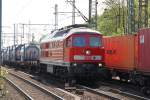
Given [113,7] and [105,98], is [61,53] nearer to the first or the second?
[105,98]

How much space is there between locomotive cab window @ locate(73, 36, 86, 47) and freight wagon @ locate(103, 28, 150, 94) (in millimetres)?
2310

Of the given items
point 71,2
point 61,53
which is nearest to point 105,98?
point 61,53

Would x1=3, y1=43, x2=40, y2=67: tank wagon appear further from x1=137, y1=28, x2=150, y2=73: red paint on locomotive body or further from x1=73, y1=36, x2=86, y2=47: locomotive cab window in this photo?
x1=137, y1=28, x2=150, y2=73: red paint on locomotive body

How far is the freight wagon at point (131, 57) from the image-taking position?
20420 millimetres

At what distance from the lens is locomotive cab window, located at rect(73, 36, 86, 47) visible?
82.2 feet

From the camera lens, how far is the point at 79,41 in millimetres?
25188

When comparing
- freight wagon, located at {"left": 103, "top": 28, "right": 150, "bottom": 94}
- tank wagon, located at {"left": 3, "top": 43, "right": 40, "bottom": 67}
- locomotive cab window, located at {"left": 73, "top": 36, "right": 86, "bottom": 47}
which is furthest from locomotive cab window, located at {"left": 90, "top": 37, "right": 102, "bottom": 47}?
tank wagon, located at {"left": 3, "top": 43, "right": 40, "bottom": 67}

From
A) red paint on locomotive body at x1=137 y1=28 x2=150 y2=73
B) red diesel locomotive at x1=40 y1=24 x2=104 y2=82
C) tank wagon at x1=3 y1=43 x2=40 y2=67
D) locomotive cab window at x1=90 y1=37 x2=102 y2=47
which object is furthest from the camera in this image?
tank wagon at x1=3 y1=43 x2=40 y2=67

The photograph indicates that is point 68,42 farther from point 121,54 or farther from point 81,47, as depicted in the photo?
point 121,54

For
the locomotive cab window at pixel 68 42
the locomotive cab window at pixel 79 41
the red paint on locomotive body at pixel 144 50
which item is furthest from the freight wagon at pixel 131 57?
the locomotive cab window at pixel 68 42

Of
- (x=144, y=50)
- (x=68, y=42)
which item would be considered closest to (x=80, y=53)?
(x=68, y=42)

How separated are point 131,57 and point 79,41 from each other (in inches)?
126

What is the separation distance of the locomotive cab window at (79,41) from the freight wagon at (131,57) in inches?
90.9

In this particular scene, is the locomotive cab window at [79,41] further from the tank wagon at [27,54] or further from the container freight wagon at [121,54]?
the tank wagon at [27,54]
